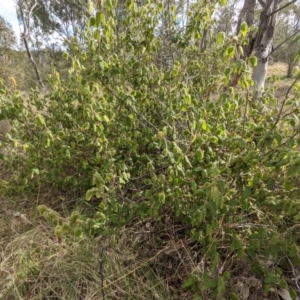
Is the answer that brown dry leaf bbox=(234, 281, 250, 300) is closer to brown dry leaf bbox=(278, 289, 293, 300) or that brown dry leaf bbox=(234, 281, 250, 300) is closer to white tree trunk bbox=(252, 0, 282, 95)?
brown dry leaf bbox=(278, 289, 293, 300)

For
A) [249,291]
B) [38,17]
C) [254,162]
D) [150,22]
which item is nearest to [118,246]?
[249,291]

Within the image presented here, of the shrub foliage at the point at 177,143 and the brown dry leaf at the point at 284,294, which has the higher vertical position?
the shrub foliage at the point at 177,143

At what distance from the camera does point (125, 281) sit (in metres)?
1.44

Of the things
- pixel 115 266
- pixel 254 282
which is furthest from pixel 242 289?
pixel 115 266

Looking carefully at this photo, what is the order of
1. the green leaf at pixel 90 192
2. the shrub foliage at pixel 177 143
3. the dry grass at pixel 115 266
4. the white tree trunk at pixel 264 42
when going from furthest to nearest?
the white tree trunk at pixel 264 42, the dry grass at pixel 115 266, the shrub foliage at pixel 177 143, the green leaf at pixel 90 192

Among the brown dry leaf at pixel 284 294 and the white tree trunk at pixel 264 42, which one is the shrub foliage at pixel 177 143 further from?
the white tree trunk at pixel 264 42

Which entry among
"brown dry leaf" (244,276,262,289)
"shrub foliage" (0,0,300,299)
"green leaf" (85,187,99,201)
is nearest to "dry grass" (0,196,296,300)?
"brown dry leaf" (244,276,262,289)

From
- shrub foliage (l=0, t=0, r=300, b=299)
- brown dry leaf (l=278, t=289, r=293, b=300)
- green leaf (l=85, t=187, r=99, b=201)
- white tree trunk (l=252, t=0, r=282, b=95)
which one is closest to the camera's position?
green leaf (l=85, t=187, r=99, b=201)

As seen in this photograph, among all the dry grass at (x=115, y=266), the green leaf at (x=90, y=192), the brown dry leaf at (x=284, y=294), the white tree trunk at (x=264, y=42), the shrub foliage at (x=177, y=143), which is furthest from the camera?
the white tree trunk at (x=264, y=42)

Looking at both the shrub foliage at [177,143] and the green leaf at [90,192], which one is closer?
the green leaf at [90,192]

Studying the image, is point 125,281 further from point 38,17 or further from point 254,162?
point 38,17

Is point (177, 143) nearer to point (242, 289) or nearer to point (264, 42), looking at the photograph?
point (242, 289)

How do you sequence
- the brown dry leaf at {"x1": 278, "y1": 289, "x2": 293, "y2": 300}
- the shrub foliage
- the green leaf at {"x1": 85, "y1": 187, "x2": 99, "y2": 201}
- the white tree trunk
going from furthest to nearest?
the white tree trunk
the brown dry leaf at {"x1": 278, "y1": 289, "x2": 293, "y2": 300}
the shrub foliage
the green leaf at {"x1": 85, "y1": 187, "x2": 99, "y2": 201}

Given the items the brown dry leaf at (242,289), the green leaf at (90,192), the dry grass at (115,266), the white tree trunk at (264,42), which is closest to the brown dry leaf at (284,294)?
the dry grass at (115,266)
